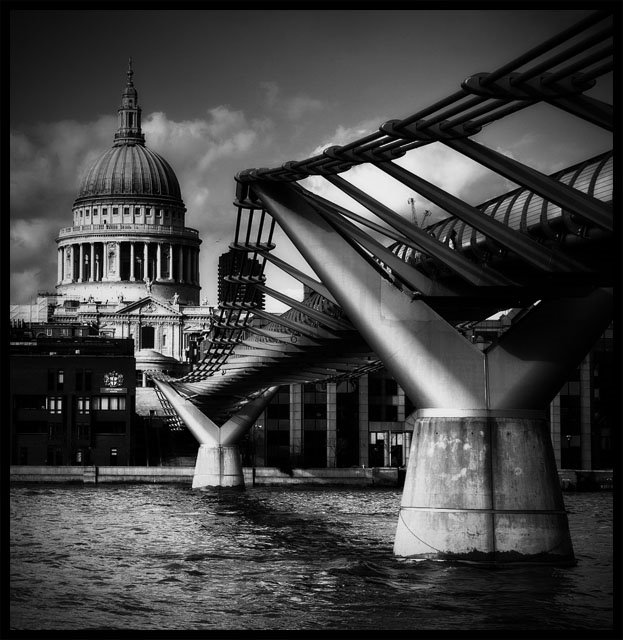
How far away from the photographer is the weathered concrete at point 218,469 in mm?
83500

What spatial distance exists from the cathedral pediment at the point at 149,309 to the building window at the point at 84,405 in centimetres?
7902

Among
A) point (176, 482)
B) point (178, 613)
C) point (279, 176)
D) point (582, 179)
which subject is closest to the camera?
point (582, 179)

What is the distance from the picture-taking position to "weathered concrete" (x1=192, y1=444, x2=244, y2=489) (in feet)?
274

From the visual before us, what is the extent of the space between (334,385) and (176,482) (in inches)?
635

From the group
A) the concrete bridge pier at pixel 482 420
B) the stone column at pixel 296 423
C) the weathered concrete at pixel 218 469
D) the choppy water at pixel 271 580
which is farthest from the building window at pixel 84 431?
the concrete bridge pier at pixel 482 420

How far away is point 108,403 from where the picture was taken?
356 ft

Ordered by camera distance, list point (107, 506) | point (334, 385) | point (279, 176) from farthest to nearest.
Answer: point (334, 385) < point (107, 506) < point (279, 176)

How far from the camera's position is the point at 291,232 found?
30.0 meters

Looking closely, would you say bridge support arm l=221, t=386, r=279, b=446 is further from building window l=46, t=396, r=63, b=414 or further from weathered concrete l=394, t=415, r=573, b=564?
weathered concrete l=394, t=415, r=573, b=564

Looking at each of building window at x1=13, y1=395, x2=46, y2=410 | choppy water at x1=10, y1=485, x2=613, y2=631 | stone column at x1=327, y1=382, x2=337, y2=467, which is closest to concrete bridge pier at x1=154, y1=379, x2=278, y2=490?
stone column at x1=327, y1=382, x2=337, y2=467

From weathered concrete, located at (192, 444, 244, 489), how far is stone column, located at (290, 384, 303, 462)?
20778 mm

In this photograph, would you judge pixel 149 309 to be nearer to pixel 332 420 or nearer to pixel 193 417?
pixel 332 420
